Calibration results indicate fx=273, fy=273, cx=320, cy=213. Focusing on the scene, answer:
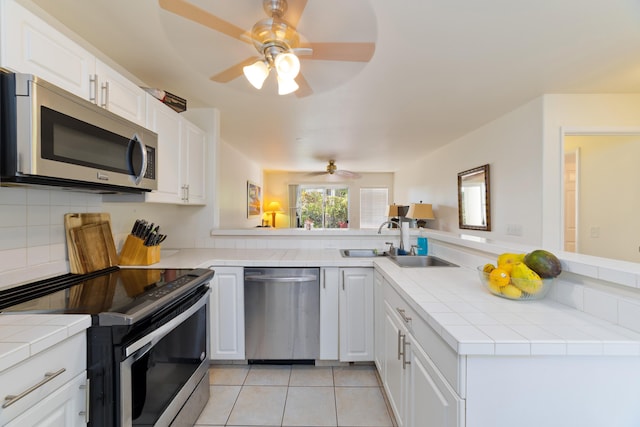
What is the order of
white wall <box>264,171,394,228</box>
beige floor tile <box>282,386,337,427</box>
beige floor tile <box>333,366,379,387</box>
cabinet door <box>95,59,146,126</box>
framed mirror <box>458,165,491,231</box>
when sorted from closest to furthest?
cabinet door <box>95,59,146,126</box> < beige floor tile <box>282,386,337,427</box> < beige floor tile <box>333,366,379,387</box> < framed mirror <box>458,165,491,231</box> < white wall <box>264,171,394,228</box>

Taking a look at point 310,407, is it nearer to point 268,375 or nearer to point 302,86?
point 268,375

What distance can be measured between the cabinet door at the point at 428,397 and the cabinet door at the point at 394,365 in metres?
0.09

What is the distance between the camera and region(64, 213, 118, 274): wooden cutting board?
1.52m

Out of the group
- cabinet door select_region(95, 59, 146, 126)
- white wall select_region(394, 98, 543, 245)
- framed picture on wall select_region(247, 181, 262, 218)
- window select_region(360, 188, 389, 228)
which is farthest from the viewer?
window select_region(360, 188, 389, 228)

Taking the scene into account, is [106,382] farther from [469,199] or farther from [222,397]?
[469,199]

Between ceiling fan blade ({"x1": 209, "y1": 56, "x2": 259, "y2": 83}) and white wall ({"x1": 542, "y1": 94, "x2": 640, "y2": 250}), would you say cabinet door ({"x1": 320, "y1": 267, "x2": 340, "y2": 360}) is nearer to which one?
ceiling fan blade ({"x1": 209, "y1": 56, "x2": 259, "y2": 83})

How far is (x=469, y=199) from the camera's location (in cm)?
366

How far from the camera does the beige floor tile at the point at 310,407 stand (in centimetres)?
158

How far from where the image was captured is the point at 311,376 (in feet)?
6.55

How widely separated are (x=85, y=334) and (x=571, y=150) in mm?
4728

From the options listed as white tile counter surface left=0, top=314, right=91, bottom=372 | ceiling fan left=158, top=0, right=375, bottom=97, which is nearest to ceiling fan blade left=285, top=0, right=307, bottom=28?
ceiling fan left=158, top=0, right=375, bottom=97

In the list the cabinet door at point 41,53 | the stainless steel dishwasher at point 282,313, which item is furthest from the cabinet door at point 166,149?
the stainless steel dishwasher at point 282,313

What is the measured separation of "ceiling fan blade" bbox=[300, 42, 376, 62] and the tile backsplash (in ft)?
5.13

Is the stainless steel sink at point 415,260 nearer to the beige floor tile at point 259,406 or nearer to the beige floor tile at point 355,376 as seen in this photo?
the beige floor tile at point 355,376
